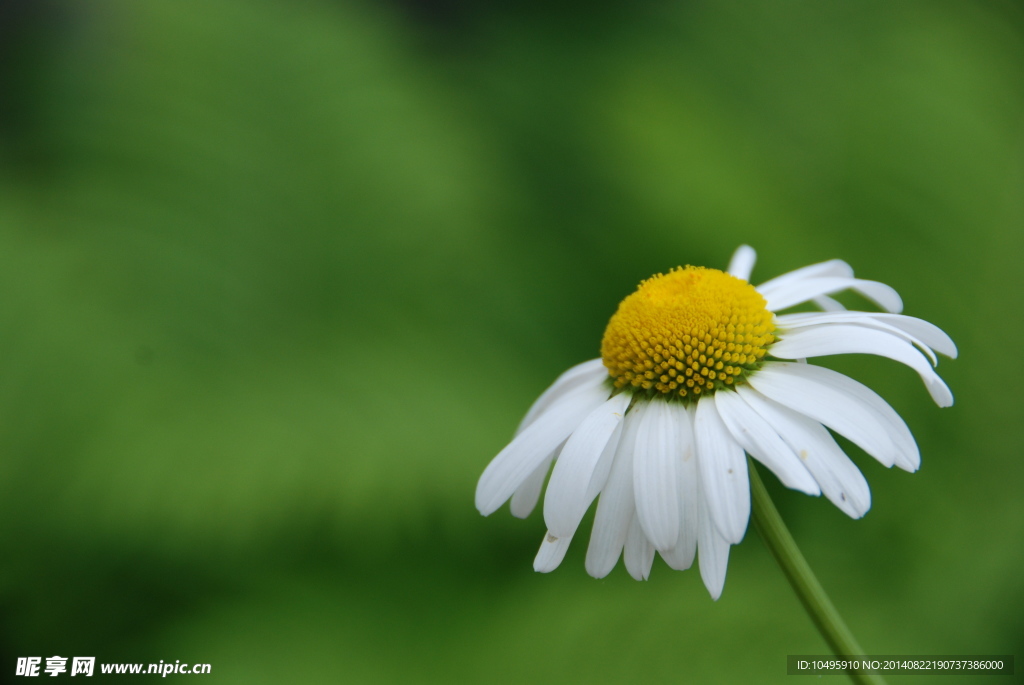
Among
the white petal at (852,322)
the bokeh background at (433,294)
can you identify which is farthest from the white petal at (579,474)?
the bokeh background at (433,294)

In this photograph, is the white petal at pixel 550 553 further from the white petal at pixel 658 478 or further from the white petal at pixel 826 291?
the white petal at pixel 826 291

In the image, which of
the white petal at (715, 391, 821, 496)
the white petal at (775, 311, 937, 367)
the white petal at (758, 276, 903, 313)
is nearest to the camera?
the white petal at (715, 391, 821, 496)

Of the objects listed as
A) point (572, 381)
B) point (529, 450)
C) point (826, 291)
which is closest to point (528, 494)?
point (529, 450)

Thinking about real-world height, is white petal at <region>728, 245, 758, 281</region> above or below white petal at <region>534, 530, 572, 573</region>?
A: above

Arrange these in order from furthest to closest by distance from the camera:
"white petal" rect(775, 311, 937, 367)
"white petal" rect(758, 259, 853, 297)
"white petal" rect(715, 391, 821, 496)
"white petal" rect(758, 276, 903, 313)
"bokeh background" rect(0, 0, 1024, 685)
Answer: "bokeh background" rect(0, 0, 1024, 685) < "white petal" rect(758, 259, 853, 297) < "white petal" rect(758, 276, 903, 313) < "white petal" rect(775, 311, 937, 367) < "white petal" rect(715, 391, 821, 496)

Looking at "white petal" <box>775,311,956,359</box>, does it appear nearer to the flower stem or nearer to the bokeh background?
the flower stem

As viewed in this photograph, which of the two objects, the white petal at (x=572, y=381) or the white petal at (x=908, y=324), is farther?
the white petal at (x=572, y=381)

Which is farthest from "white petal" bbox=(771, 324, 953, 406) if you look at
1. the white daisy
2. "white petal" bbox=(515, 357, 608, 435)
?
"white petal" bbox=(515, 357, 608, 435)

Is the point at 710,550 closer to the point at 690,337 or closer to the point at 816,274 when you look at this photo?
the point at 690,337
